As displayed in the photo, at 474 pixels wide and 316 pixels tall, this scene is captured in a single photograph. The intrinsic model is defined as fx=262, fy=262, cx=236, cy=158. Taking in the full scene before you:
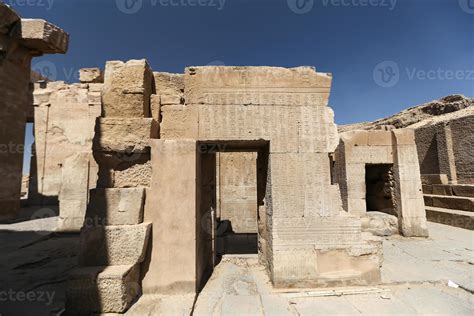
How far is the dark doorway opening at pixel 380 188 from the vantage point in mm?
7539

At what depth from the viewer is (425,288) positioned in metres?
3.60

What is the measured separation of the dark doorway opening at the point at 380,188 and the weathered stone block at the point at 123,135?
22.6ft

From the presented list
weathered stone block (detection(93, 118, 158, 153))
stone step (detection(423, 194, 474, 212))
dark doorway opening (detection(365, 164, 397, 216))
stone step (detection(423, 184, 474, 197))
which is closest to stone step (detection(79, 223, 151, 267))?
weathered stone block (detection(93, 118, 158, 153))

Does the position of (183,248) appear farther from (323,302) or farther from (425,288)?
(425,288)

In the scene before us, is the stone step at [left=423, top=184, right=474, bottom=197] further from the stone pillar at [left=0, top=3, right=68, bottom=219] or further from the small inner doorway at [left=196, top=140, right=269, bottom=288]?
the stone pillar at [left=0, top=3, right=68, bottom=219]

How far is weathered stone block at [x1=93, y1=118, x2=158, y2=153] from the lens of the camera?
11.6 feet

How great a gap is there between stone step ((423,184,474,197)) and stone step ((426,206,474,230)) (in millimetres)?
888

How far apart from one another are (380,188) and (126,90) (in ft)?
25.2

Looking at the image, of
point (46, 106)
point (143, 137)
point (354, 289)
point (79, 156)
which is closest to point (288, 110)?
point (143, 137)

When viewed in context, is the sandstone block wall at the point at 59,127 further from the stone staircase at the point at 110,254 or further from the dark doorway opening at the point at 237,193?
the stone staircase at the point at 110,254

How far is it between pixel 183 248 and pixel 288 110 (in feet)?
8.05

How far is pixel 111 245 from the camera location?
3.25 metres

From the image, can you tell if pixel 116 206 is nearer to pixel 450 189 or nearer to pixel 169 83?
pixel 169 83

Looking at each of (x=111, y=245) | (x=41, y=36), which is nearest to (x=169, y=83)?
(x=111, y=245)
